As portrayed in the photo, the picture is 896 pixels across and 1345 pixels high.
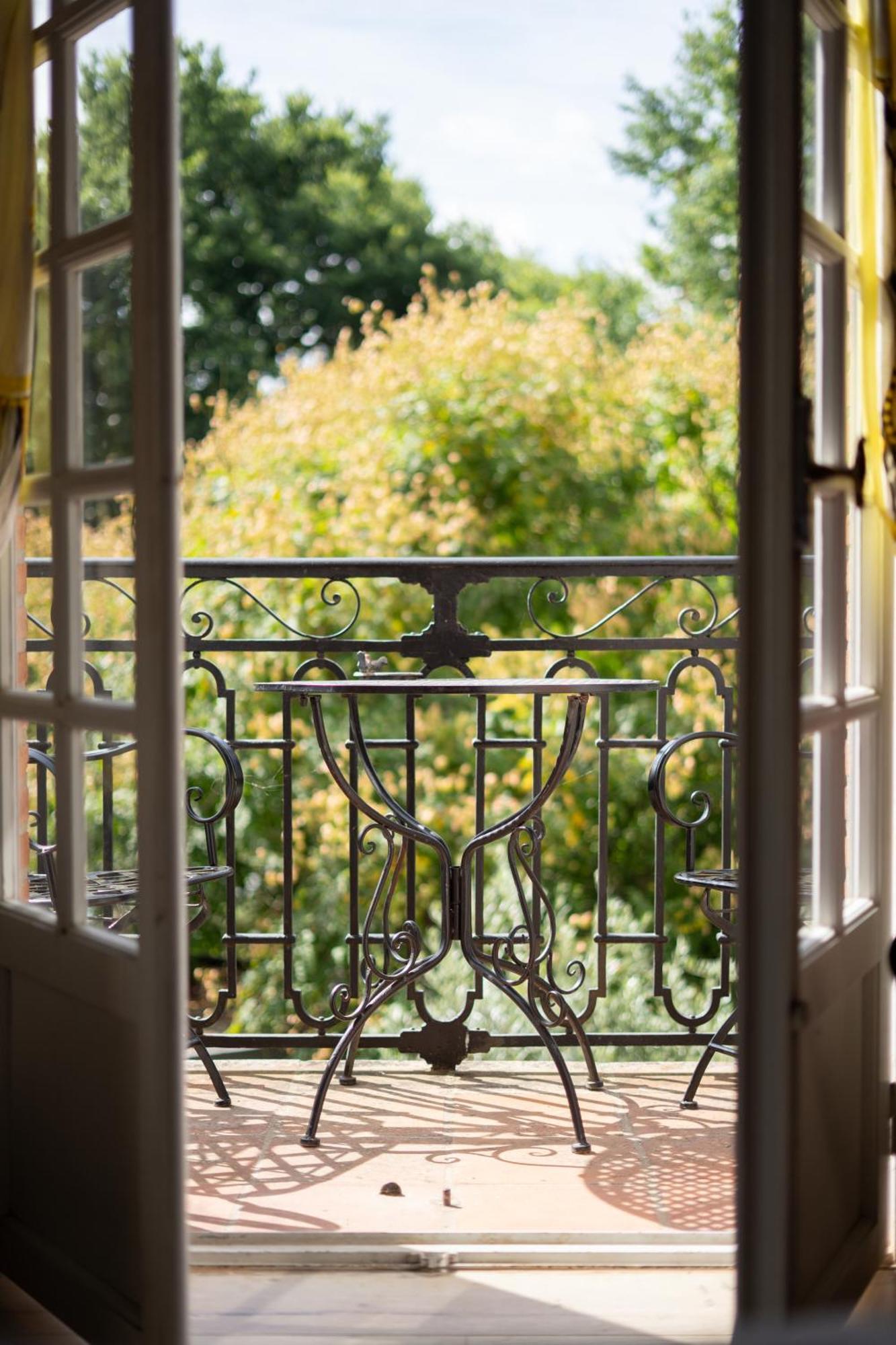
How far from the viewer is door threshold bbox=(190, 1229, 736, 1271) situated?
2.34 meters

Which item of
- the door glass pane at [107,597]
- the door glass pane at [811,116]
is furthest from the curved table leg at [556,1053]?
the door glass pane at [811,116]

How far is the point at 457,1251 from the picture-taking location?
2371 millimetres

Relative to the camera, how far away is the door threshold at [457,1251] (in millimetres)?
2338

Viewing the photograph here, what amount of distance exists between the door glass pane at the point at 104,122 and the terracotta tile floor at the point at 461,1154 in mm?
1758

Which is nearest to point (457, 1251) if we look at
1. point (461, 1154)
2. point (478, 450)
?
point (461, 1154)

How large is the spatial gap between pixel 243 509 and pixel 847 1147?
19.7ft

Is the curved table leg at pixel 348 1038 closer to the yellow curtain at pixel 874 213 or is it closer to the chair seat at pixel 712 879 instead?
the chair seat at pixel 712 879

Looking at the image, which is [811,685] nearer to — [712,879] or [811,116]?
[811,116]

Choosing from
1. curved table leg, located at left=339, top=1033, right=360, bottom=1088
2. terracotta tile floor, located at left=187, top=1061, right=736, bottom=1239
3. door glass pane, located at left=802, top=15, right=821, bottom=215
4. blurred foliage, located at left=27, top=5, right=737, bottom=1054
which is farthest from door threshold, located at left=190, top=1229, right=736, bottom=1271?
blurred foliage, located at left=27, top=5, right=737, bottom=1054

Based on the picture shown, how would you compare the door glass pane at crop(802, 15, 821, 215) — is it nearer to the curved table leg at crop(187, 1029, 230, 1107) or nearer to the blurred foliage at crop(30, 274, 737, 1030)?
the curved table leg at crop(187, 1029, 230, 1107)

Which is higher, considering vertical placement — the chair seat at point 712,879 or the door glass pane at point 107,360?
the door glass pane at point 107,360

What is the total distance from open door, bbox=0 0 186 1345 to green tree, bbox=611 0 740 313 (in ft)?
26.6

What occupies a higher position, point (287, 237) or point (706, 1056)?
point (287, 237)

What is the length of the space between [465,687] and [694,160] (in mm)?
8375
